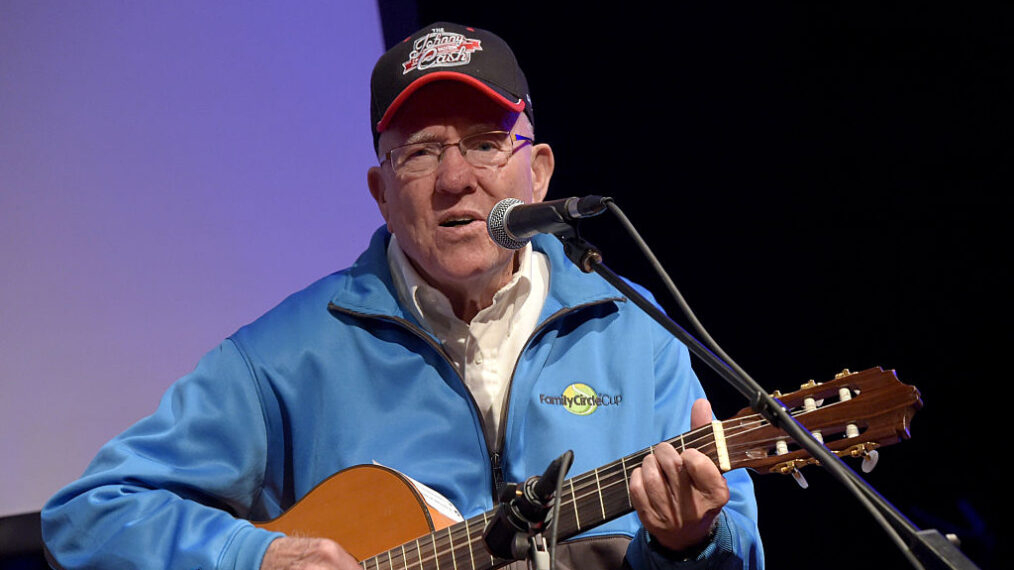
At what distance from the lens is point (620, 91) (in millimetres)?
3818

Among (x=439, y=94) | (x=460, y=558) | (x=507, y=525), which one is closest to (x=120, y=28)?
(x=439, y=94)

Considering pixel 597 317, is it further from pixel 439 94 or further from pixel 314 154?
pixel 314 154

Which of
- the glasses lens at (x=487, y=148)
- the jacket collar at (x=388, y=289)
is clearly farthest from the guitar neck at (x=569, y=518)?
the glasses lens at (x=487, y=148)

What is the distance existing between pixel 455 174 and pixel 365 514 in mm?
891

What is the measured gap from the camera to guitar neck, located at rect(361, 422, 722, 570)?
1.85 m

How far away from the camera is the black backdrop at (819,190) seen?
3.22m

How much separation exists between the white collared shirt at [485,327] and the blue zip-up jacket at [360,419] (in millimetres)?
63

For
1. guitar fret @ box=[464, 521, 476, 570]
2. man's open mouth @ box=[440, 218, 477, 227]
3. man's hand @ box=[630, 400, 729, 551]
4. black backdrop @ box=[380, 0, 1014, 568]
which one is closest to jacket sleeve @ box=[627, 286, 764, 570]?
man's hand @ box=[630, 400, 729, 551]

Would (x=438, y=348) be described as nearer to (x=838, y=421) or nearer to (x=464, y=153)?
(x=464, y=153)

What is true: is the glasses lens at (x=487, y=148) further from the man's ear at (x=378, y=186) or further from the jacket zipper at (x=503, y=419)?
the jacket zipper at (x=503, y=419)

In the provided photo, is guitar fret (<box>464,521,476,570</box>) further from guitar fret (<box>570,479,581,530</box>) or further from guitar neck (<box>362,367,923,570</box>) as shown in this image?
guitar fret (<box>570,479,581,530</box>)

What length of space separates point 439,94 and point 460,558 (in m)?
1.22

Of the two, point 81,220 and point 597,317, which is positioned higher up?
point 81,220

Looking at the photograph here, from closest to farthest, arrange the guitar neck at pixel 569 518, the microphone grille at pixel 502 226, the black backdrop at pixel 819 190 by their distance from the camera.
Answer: the microphone grille at pixel 502 226 < the guitar neck at pixel 569 518 < the black backdrop at pixel 819 190
